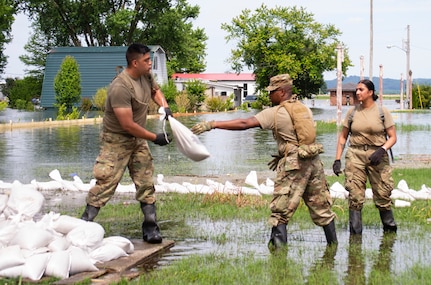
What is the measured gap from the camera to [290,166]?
745 centimetres

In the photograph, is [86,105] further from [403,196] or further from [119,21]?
[403,196]

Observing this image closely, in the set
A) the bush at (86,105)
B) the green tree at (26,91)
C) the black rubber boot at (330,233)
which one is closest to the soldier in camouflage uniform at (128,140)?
the black rubber boot at (330,233)

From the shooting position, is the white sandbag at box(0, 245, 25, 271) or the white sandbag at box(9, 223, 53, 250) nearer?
the white sandbag at box(0, 245, 25, 271)

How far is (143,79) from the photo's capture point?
7812 millimetres

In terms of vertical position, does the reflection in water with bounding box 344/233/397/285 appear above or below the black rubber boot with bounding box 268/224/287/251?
below

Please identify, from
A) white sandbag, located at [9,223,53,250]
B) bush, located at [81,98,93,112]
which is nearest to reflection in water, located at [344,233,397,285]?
white sandbag, located at [9,223,53,250]

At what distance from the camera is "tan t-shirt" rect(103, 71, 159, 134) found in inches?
294

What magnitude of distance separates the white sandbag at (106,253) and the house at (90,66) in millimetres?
52930

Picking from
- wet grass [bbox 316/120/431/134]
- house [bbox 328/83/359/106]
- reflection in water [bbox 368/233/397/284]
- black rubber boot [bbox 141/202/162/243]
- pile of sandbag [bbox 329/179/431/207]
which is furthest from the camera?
house [bbox 328/83/359/106]

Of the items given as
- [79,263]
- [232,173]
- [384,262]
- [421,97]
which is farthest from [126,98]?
[421,97]

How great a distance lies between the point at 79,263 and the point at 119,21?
58.5 m

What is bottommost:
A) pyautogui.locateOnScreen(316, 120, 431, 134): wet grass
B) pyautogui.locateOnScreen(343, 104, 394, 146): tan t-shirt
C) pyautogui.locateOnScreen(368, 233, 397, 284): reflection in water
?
pyautogui.locateOnScreen(316, 120, 431, 134): wet grass

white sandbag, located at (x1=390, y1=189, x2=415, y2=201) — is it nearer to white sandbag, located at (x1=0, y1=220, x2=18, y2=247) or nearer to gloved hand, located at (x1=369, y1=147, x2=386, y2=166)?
gloved hand, located at (x1=369, y1=147, x2=386, y2=166)

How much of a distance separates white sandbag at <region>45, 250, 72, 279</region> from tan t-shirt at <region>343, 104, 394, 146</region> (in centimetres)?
368
